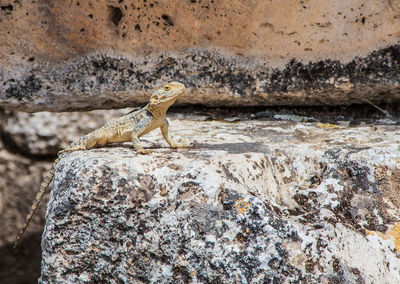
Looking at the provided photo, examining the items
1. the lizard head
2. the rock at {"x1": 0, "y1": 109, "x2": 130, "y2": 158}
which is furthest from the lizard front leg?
the rock at {"x1": 0, "y1": 109, "x2": 130, "y2": 158}

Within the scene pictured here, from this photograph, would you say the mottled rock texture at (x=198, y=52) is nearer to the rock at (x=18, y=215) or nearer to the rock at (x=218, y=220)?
the rock at (x=18, y=215)

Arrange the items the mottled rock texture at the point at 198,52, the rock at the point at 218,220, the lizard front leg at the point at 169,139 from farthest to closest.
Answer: the mottled rock texture at the point at 198,52 < the lizard front leg at the point at 169,139 < the rock at the point at 218,220

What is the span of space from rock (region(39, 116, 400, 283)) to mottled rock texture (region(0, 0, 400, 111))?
1324mm

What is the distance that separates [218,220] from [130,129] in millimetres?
1159

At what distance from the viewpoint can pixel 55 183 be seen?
8.07ft

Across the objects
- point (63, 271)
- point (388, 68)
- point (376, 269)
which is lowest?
point (63, 271)

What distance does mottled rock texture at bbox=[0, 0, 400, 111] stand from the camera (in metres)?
3.76

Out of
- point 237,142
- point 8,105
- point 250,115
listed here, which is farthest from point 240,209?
point 8,105

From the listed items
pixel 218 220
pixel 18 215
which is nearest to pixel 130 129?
pixel 218 220

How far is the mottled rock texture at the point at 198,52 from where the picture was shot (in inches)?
148

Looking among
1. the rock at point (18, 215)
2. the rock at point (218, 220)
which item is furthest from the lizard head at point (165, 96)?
the rock at point (18, 215)

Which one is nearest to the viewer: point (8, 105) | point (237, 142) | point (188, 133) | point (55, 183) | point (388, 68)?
point (55, 183)

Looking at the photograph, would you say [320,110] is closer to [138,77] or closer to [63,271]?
[138,77]

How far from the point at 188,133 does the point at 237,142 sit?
0.53 meters
